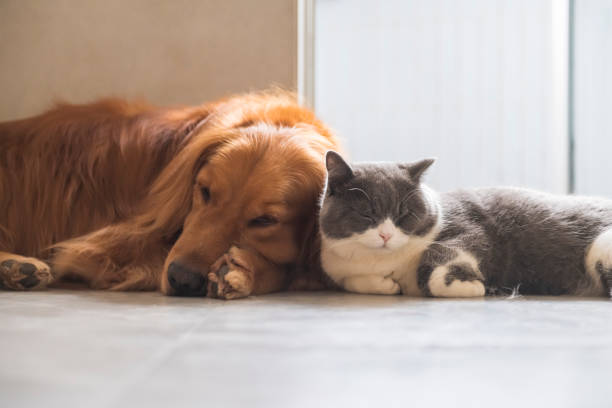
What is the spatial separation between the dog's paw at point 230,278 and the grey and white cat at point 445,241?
0.23 meters

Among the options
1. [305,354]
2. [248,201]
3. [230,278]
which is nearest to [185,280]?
[230,278]

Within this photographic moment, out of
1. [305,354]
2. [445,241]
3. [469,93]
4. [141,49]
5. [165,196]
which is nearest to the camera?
[305,354]

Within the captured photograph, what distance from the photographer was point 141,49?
8.41 ft

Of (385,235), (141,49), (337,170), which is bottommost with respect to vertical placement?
(385,235)

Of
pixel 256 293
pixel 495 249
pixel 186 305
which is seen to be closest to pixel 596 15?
pixel 495 249

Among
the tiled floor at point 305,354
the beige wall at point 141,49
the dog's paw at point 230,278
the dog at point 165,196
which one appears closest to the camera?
the tiled floor at point 305,354

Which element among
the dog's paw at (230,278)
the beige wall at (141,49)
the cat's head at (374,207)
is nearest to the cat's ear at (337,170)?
the cat's head at (374,207)

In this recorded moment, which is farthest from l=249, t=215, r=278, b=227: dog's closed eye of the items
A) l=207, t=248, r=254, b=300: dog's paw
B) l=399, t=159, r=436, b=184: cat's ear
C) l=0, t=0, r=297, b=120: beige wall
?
l=0, t=0, r=297, b=120: beige wall

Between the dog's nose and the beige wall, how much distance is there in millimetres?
1133

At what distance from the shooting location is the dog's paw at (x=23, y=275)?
5.26ft

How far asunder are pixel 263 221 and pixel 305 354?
2.34 feet

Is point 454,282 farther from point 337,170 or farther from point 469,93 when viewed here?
point 469,93

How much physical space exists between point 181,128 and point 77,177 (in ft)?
1.15

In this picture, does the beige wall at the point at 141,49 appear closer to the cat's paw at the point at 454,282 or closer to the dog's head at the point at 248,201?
the dog's head at the point at 248,201
